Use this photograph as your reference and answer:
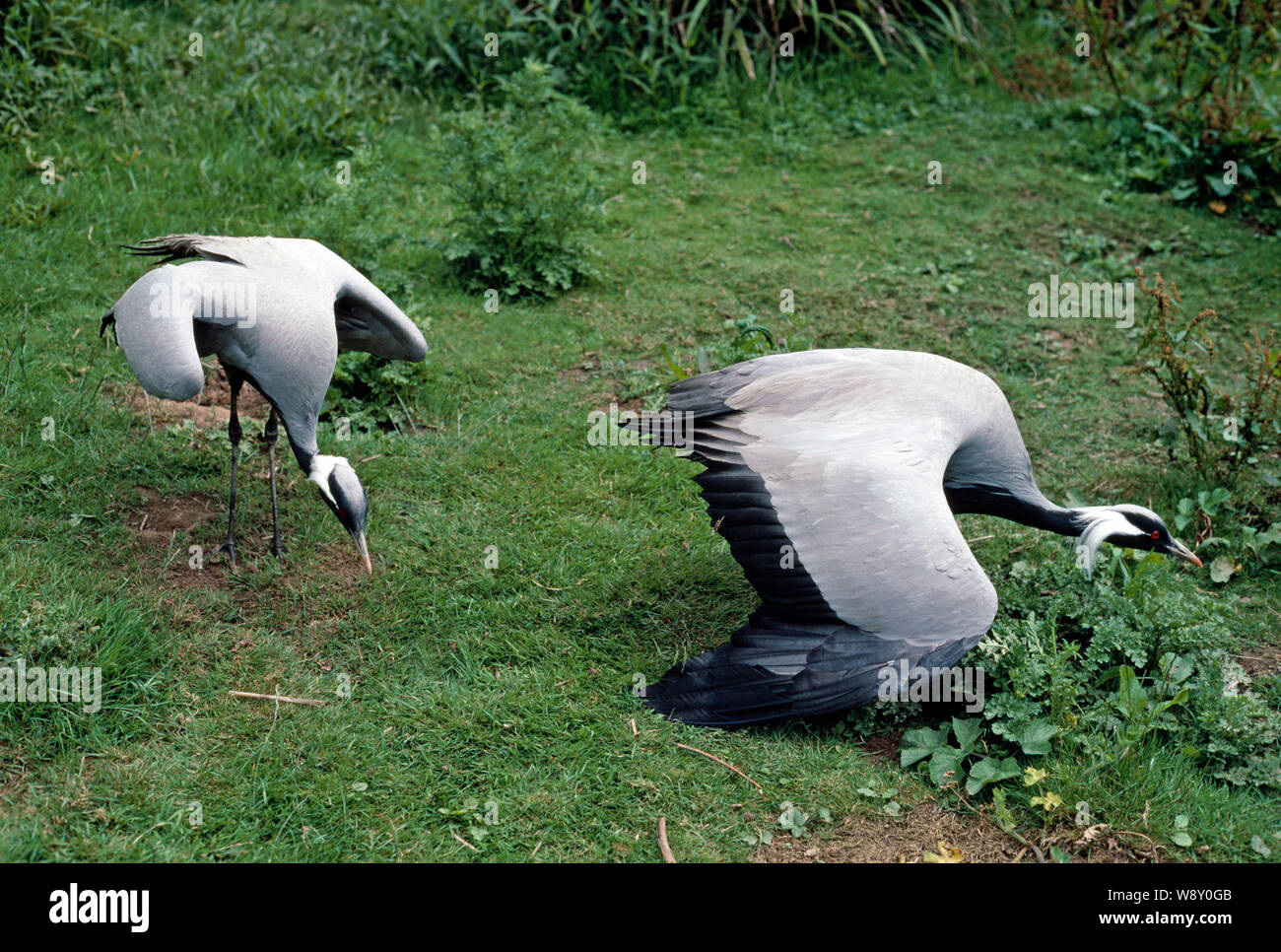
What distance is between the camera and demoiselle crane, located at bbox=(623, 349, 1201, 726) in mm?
3611

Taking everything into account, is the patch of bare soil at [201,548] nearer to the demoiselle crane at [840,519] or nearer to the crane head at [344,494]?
the crane head at [344,494]

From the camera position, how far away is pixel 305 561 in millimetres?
4586

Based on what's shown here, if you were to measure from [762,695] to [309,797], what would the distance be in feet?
4.74

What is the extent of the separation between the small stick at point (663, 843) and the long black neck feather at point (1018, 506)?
5.52 ft

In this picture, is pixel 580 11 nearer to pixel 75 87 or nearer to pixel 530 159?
pixel 530 159

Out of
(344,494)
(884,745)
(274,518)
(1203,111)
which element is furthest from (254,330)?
(1203,111)

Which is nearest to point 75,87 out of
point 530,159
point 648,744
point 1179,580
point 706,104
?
point 530,159

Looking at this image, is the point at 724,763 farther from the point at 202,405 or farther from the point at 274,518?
the point at 202,405

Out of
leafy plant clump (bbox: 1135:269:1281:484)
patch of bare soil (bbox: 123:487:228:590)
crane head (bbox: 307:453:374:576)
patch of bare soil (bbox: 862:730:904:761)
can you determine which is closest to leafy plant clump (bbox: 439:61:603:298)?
patch of bare soil (bbox: 123:487:228:590)

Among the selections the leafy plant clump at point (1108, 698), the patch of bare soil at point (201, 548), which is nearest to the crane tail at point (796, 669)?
the leafy plant clump at point (1108, 698)

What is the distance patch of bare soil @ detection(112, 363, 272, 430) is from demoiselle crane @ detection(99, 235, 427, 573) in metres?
0.76

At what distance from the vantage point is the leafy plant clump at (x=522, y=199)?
6281 mm

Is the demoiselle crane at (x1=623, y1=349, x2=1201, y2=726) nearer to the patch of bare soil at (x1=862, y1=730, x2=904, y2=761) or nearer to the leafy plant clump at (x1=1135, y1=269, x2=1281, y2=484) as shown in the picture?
the patch of bare soil at (x1=862, y1=730, x2=904, y2=761)

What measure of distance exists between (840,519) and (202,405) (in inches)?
132
